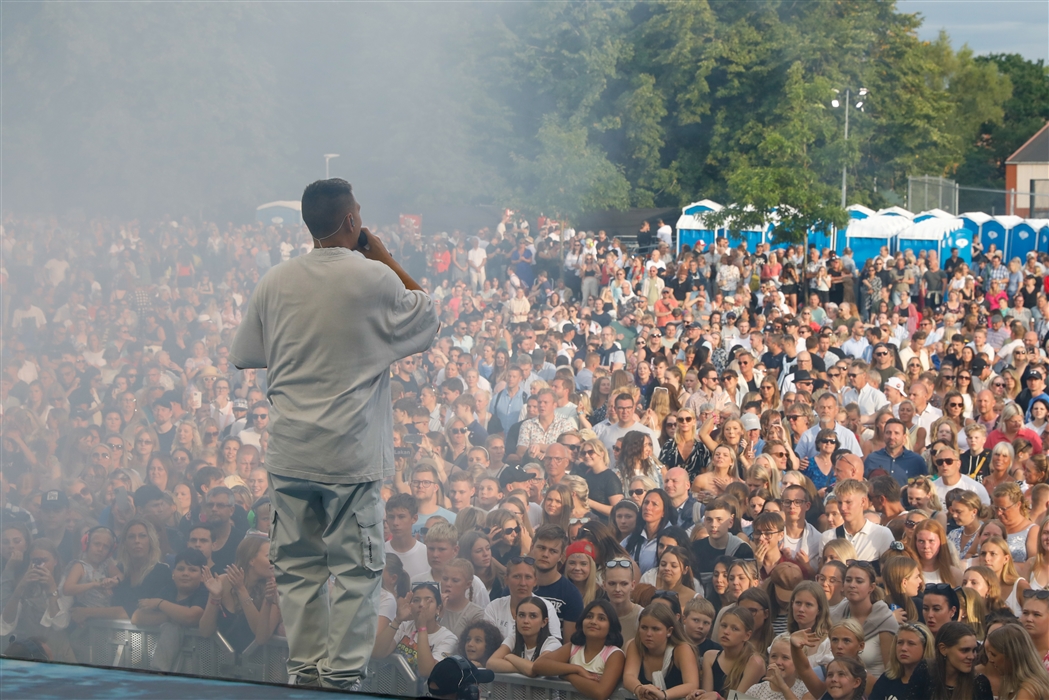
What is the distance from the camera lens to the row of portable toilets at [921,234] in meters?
14.3

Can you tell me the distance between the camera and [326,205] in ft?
6.39

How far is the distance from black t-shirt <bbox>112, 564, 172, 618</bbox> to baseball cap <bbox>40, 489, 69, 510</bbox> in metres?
0.82

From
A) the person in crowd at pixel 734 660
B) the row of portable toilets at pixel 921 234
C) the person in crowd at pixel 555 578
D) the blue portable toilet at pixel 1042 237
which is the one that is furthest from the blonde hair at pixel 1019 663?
the blue portable toilet at pixel 1042 237

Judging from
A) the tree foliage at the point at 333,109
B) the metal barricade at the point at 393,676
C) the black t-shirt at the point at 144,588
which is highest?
the tree foliage at the point at 333,109

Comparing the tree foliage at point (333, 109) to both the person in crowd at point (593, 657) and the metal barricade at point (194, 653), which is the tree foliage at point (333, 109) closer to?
the metal barricade at point (194, 653)

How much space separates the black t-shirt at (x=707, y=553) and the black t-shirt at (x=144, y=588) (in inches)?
63.3

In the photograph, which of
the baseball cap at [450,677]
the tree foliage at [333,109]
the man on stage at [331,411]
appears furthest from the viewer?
the tree foliage at [333,109]

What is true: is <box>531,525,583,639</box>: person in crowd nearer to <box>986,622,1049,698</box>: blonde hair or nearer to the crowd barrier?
the crowd barrier

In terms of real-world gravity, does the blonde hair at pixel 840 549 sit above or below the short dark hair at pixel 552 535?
below

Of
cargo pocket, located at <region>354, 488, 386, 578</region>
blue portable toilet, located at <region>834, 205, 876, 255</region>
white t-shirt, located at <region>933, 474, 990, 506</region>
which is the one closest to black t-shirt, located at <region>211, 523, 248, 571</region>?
cargo pocket, located at <region>354, 488, 386, 578</region>

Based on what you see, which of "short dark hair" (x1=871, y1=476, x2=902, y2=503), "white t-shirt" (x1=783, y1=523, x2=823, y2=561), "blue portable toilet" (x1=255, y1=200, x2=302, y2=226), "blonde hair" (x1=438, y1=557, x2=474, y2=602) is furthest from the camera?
"blue portable toilet" (x1=255, y1=200, x2=302, y2=226)

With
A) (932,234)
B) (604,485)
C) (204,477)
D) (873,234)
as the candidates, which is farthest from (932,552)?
(873,234)

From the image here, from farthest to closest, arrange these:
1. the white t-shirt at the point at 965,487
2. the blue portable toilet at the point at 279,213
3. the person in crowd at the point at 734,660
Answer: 1. the blue portable toilet at the point at 279,213
2. the white t-shirt at the point at 965,487
3. the person in crowd at the point at 734,660

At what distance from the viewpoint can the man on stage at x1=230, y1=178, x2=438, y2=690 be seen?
1930mm
